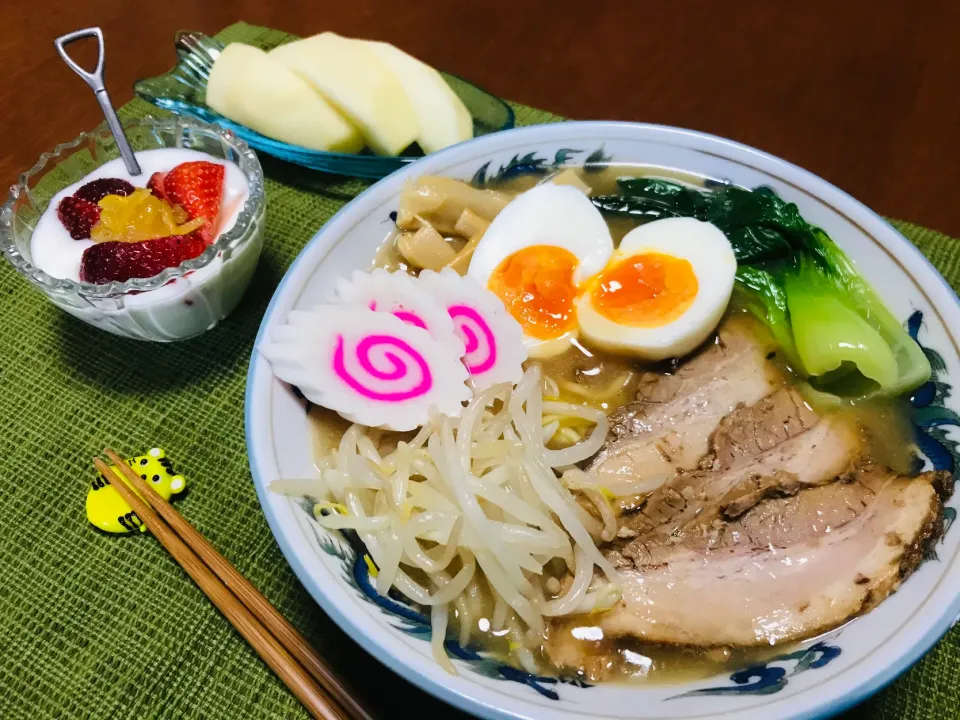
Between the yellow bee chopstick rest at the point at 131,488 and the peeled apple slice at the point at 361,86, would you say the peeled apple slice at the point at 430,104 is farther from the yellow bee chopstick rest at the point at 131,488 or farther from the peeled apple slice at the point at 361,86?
the yellow bee chopstick rest at the point at 131,488

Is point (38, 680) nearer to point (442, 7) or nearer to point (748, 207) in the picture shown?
point (748, 207)

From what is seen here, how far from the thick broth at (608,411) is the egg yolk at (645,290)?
0.12 metres

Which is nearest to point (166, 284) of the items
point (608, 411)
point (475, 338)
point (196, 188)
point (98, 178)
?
point (196, 188)

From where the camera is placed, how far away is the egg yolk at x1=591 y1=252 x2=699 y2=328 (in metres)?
1.73

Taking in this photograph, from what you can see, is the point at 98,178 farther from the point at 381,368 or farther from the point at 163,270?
the point at 381,368

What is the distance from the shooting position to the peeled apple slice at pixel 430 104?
84.5 inches

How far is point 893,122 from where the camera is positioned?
2.71 m

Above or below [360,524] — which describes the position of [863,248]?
above

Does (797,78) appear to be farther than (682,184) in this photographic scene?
Yes

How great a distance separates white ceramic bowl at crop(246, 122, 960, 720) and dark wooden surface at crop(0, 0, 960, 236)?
3.08 feet

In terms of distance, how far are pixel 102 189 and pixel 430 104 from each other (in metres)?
1.00

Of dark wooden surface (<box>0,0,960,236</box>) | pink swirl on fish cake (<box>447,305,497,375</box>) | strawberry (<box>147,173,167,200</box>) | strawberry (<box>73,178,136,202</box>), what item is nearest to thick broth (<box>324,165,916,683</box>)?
pink swirl on fish cake (<box>447,305,497,375</box>)

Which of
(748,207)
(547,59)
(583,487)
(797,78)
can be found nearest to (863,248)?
(748,207)

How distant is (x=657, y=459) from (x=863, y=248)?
79 cm
